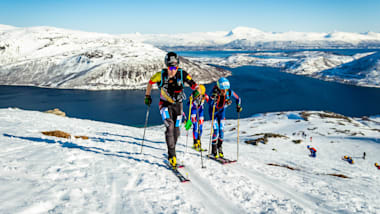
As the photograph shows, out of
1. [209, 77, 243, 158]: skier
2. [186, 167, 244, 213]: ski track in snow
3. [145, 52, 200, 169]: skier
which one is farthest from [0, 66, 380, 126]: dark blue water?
[186, 167, 244, 213]: ski track in snow

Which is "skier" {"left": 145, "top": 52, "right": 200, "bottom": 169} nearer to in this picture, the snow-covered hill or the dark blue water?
the snow-covered hill

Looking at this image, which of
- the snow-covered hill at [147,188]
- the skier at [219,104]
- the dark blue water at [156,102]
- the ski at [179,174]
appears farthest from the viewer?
the dark blue water at [156,102]

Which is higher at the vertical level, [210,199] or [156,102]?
→ [210,199]

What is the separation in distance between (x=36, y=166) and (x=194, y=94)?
19.3ft

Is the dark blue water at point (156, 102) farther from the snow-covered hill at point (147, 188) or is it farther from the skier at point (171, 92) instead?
the snow-covered hill at point (147, 188)

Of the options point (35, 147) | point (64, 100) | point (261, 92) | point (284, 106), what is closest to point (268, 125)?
point (35, 147)

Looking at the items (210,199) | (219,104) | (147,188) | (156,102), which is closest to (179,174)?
(147,188)

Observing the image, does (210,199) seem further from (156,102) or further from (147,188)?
(156,102)

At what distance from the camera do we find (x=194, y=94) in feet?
28.9

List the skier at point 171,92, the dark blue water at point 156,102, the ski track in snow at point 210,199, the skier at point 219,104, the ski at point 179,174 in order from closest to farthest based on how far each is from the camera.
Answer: the ski track in snow at point 210,199, the ski at point 179,174, the skier at point 171,92, the skier at point 219,104, the dark blue water at point 156,102

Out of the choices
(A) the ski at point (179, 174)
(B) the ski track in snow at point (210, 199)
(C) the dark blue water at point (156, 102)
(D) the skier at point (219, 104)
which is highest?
(D) the skier at point (219, 104)

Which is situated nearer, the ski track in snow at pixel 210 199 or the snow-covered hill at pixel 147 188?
the snow-covered hill at pixel 147 188

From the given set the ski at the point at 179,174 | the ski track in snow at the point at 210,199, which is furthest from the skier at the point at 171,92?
the ski track in snow at the point at 210,199

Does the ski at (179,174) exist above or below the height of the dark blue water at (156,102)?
above
